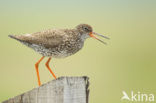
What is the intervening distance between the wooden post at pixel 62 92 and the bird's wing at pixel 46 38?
5.44ft

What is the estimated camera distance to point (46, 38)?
6.59 m

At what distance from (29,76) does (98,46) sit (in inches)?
109

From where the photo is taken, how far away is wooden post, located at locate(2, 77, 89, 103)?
4.79 meters

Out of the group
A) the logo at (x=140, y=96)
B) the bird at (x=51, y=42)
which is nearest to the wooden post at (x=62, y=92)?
the bird at (x=51, y=42)

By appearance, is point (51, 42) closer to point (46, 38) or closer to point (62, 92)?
point (46, 38)

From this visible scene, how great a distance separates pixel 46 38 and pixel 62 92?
6.35 ft

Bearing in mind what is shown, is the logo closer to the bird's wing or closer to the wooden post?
the bird's wing

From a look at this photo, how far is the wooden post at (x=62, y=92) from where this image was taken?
479cm

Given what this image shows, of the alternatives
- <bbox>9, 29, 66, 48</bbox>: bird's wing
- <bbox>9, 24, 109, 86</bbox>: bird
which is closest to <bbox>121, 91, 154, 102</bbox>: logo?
<bbox>9, 24, 109, 86</bbox>: bird

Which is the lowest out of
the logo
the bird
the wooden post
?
the wooden post

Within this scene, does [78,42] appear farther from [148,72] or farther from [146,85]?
[148,72]

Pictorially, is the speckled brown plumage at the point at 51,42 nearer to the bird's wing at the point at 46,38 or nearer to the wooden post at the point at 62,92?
the bird's wing at the point at 46,38

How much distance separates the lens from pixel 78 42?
273 inches

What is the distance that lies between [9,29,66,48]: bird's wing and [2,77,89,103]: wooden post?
5.44 feet
